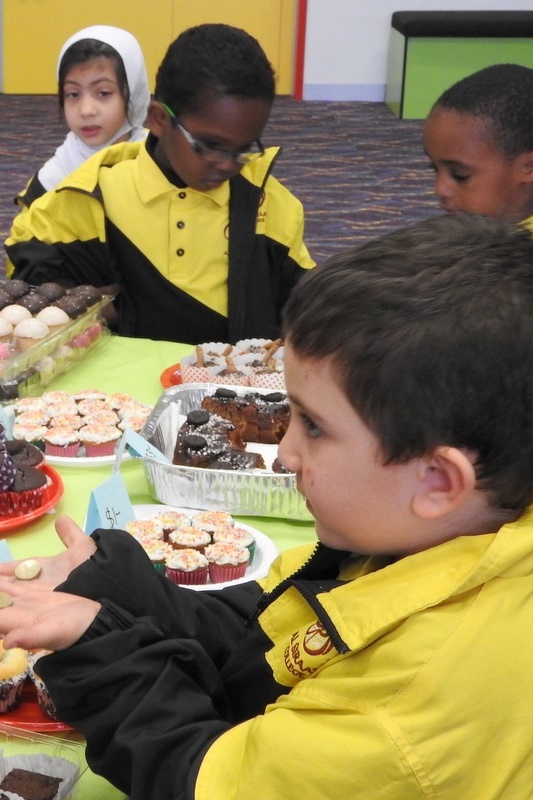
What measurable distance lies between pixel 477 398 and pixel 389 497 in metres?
0.13

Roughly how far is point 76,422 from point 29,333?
47cm

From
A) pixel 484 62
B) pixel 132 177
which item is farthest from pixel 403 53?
pixel 132 177

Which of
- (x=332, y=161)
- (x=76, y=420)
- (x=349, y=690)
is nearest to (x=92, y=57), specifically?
(x=76, y=420)

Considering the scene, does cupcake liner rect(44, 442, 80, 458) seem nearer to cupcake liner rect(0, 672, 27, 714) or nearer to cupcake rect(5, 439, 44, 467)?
cupcake rect(5, 439, 44, 467)

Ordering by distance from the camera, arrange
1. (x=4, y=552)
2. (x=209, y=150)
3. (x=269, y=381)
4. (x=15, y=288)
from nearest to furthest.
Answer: (x=4, y=552), (x=269, y=381), (x=209, y=150), (x=15, y=288)

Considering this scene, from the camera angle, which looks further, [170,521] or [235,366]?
[235,366]

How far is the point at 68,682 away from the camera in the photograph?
1.02 meters

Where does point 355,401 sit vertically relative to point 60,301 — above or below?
above

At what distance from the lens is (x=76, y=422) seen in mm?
1931

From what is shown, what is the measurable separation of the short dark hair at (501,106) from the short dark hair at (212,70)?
1.47 feet

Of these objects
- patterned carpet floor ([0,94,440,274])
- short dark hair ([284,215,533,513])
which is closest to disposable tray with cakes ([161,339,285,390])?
short dark hair ([284,215,533,513])

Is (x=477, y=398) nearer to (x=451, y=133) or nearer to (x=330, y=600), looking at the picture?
(x=330, y=600)

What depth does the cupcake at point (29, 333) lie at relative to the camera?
2.31 metres

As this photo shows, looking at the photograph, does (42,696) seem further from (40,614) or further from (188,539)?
(188,539)
